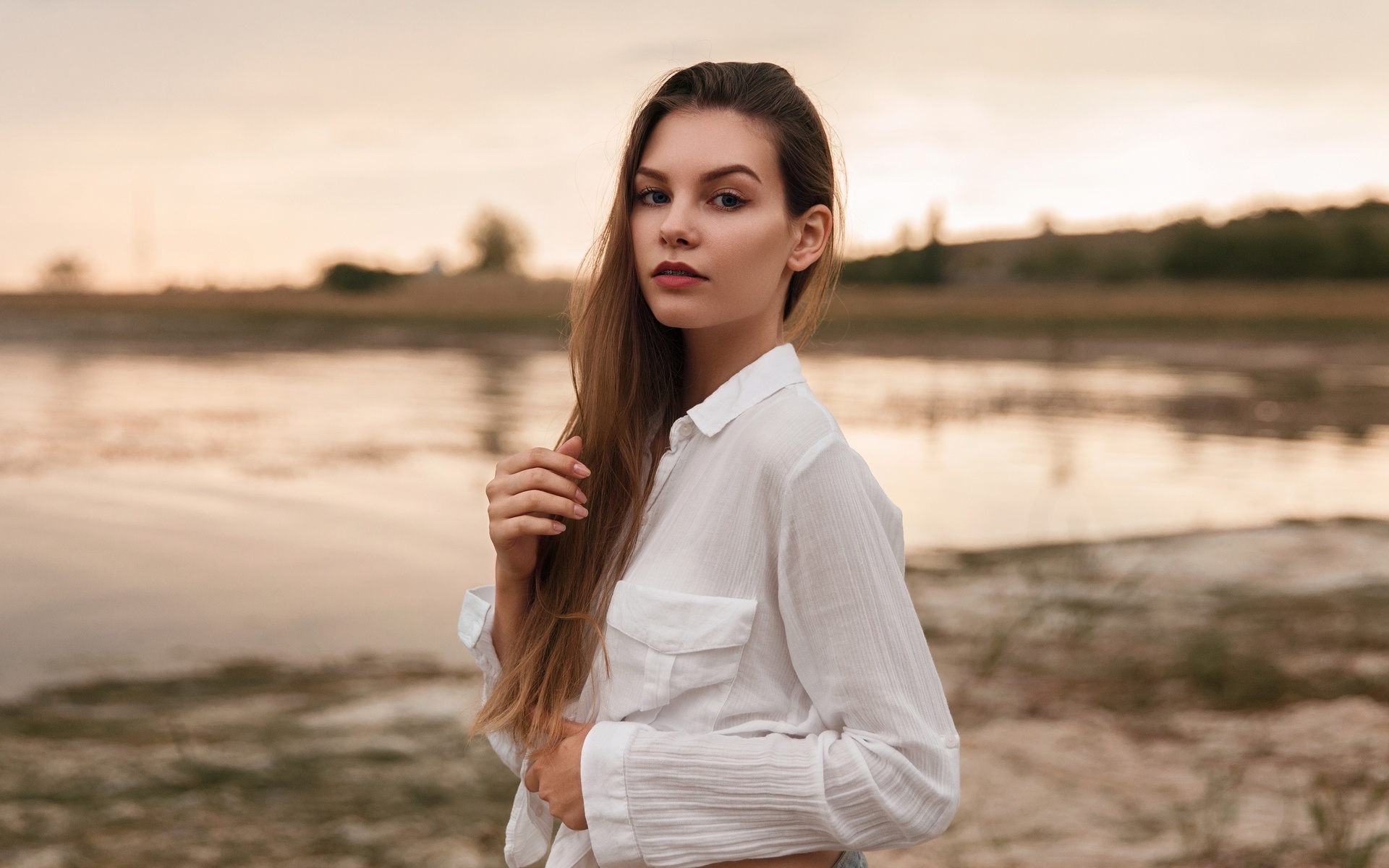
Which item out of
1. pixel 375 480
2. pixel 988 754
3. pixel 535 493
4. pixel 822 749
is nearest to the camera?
pixel 822 749

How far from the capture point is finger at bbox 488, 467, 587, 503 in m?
1.38

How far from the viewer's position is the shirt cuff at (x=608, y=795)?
130cm

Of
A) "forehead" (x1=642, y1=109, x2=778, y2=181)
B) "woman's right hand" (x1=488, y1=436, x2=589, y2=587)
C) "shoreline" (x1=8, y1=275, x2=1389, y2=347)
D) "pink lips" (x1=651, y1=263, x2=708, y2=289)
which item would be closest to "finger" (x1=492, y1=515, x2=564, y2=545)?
"woman's right hand" (x1=488, y1=436, x2=589, y2=587)

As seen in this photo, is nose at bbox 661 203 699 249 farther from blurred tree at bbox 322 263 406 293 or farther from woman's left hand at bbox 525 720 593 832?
blurred tree at bbox 322 263 406 293

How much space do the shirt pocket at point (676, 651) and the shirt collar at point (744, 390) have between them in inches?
8.8

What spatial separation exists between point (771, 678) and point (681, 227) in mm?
572

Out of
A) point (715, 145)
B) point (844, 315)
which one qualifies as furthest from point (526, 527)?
point (844, 315)

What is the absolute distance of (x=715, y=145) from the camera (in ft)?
4.64

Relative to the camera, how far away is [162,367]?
20359 mm

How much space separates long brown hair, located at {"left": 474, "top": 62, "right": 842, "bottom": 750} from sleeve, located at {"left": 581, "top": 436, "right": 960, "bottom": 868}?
173 mm

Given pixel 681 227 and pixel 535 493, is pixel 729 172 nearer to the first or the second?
pixel 681 227

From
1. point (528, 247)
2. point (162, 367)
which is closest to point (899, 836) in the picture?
point (162, 367)

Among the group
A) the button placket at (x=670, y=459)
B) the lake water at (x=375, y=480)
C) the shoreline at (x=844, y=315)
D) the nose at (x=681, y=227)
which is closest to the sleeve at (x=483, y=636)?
the button placket at (x=670, y=459)

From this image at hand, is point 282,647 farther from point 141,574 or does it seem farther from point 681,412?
point 681,412
